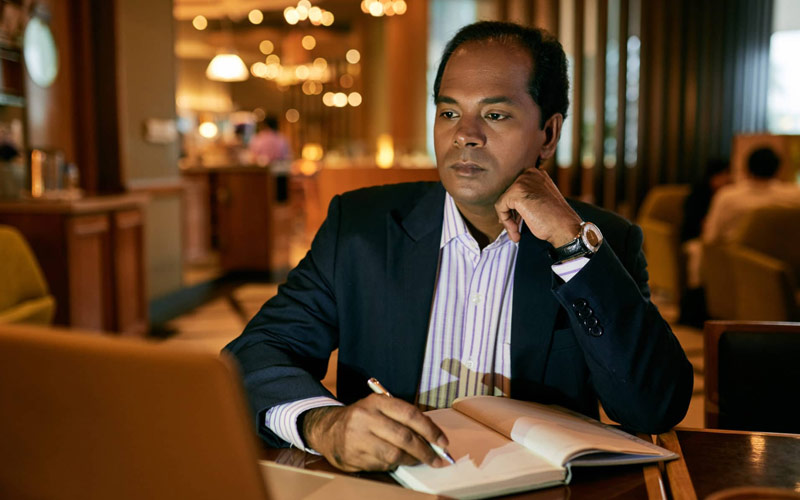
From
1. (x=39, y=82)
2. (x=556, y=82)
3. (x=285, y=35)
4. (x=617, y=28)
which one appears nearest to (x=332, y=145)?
(x=285, y=35)

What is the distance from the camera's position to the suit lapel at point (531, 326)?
129 centimetres

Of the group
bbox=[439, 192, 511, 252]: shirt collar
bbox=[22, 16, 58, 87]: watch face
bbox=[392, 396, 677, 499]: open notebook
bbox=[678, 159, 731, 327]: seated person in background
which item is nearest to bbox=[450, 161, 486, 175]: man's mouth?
bbox=[439, 192, 511, 252]: shirt collar

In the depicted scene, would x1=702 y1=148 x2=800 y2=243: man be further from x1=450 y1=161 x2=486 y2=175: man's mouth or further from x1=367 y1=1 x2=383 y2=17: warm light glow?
x1=367 y1=1 x2=383 y2=17: warm light glow

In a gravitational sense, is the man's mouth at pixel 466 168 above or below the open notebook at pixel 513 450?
above

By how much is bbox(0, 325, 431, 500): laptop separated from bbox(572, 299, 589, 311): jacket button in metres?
0.77

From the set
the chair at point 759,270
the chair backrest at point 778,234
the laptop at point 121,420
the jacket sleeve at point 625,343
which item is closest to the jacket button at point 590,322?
the jacket sleeve at point 625,343

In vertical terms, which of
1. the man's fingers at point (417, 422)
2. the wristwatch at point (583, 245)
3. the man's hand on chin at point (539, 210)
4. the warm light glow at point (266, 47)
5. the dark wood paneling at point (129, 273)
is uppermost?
the warm light glow at point (266, 47)

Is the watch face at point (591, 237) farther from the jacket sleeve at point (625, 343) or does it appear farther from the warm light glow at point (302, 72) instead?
the warm light glow at point (302, 72)

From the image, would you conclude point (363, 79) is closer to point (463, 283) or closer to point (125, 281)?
point (125, 281)

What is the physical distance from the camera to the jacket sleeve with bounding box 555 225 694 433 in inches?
44.9

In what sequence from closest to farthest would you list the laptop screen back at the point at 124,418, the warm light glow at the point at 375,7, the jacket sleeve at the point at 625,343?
the laptop screen back at the point at 124,418, the jacket sleeve at the point at 625,343, the warm light glow at the point at 375,7

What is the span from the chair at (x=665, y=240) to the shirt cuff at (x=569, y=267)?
4.76 meters

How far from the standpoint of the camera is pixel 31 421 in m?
0.50

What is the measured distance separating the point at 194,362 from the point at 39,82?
15.9ft
